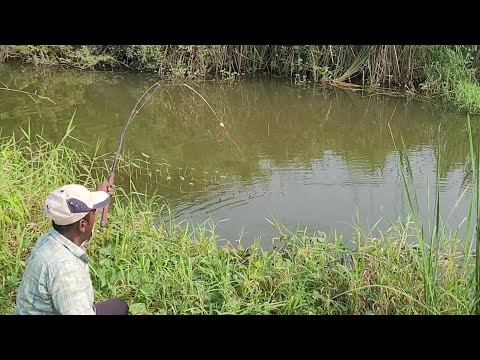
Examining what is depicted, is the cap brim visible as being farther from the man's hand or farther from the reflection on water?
the reflection on water

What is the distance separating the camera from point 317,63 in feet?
34.3

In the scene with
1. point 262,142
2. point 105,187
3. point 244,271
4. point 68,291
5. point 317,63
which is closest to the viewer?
point 68,291

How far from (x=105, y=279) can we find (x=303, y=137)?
16.5ft

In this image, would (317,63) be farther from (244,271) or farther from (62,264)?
(62,264)

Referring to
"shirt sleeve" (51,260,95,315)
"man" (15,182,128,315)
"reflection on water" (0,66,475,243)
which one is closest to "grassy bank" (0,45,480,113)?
"reflection on water" (0,66,475,243)

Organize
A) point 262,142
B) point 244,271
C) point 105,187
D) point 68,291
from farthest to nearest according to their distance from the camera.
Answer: point 262,142 → point 244,271 → point 105,187 → point 68,291

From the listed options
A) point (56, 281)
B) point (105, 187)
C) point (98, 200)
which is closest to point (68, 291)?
point (56, 281)

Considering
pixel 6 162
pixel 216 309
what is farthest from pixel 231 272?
pixel 6 162

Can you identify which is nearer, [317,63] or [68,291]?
[68,291]

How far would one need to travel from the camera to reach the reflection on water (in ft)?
16.6

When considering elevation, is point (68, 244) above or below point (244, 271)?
above

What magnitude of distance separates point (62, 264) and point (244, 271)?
1.58 metres
